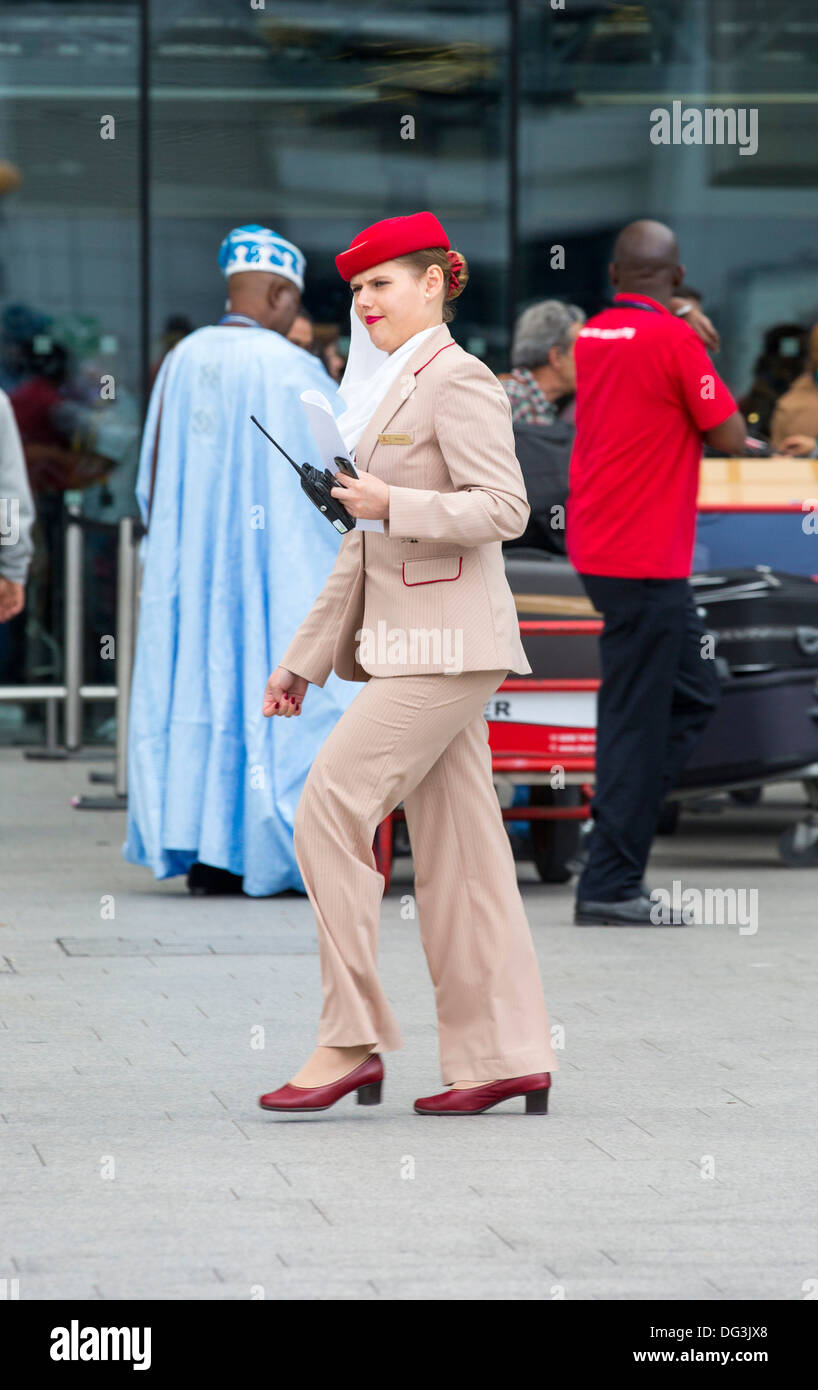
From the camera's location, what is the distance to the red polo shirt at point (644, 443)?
7.01m

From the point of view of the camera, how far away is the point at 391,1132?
463 cm

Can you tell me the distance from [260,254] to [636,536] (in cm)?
163

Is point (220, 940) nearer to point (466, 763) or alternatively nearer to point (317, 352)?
point (466, 763)

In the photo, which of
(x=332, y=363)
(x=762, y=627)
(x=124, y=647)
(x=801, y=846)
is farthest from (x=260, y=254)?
(x=332, y=363)

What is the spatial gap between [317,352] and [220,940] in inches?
165

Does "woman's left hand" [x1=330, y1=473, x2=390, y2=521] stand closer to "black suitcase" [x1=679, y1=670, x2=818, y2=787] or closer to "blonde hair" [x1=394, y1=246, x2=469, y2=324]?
"blonde hair" [x1=394, y1=246, x2=469, y2=324]

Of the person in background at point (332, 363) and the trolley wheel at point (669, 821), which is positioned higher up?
the person in background at point (332, 363)

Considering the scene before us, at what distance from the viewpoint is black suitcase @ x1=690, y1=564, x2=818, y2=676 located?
27.3 feet

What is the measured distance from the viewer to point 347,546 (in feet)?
15.6

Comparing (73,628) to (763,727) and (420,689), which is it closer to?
(763,727)

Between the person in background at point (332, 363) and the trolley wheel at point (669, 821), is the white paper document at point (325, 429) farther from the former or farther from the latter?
the person in background at point (332, 363)

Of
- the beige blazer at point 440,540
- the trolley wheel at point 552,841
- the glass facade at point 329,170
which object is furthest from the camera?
the glass facade at point 329,170

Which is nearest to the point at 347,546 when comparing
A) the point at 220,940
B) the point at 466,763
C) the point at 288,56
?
the point at 466,763

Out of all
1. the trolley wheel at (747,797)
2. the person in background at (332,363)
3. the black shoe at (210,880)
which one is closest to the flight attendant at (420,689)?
the black shoe at (210,880)
